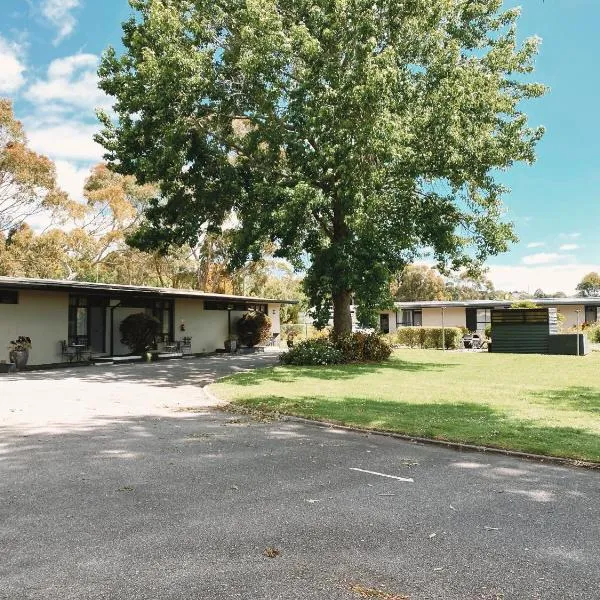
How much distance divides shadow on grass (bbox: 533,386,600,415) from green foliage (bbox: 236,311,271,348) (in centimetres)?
1979

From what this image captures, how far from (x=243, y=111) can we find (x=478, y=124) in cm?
814

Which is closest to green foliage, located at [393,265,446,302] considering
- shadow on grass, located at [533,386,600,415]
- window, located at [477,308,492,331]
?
window, located at [477,308,492,331]

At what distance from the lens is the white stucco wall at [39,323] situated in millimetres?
19094

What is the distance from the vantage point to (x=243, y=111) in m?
19.2

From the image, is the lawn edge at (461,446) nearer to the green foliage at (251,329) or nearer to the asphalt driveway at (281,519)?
the asphalt driveway at (281,519)

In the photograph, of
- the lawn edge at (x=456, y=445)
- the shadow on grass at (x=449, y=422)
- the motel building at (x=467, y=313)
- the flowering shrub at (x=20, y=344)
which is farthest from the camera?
the motel building at (x=467, y=313)

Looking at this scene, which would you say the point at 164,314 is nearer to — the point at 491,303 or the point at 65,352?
the point at 65,352

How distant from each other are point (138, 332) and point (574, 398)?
57.6ft

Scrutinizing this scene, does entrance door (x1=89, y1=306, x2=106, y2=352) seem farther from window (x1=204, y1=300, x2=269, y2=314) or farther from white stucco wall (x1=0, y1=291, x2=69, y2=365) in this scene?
window (x1=204, y1=300, x2=269, y2=314)

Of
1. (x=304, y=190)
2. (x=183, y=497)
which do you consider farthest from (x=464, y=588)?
(x=304, y=190)

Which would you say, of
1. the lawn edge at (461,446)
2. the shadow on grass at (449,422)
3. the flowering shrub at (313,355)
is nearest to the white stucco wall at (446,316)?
the flowering shrub at (313,355)

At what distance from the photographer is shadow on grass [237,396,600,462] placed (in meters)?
7.13

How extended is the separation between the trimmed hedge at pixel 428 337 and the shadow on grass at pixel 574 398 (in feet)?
63.6

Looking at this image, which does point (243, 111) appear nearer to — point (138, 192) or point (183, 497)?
point (183, 497)
